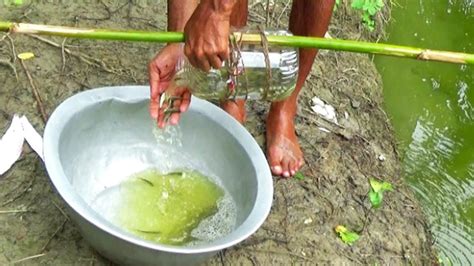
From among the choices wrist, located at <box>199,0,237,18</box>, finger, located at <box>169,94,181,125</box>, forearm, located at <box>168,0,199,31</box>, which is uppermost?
wrist, located at <box>199,0,237,18</box>

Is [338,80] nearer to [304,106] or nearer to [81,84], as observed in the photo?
[304,106]

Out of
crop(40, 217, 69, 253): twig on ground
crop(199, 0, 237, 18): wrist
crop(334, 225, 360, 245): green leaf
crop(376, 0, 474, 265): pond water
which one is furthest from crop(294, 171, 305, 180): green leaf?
crop(199, 0, 237, 18): wrist

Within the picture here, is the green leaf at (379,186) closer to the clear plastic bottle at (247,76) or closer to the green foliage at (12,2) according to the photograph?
the clear plastic bottle at (247,76)

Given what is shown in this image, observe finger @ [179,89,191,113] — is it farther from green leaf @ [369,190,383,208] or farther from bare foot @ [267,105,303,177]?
green leaf @ [369,190,383,208]

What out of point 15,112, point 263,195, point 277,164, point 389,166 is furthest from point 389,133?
point 15,112

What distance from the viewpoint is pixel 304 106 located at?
316 centimetres

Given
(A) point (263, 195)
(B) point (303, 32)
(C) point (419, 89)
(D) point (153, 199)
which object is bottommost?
(C) point (419, 89)

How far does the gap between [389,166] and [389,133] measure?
24 centimetres

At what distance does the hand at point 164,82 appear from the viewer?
87.9 inches

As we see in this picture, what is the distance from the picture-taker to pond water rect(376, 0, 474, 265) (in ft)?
10.5

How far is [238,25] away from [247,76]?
408 millimetres

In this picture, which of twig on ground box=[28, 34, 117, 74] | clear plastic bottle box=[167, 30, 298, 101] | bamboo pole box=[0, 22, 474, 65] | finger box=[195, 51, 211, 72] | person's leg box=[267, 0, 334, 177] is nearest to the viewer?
bamboo pole box=[0, 22, 474, 65]

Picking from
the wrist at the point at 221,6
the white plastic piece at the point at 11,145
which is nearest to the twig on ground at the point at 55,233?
the white plastic piece at the point at 11,145

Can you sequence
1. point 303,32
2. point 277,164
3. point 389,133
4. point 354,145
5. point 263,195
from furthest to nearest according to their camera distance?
point 389,133, point 354,145, point 277,164, point 303,32, point 263,195
